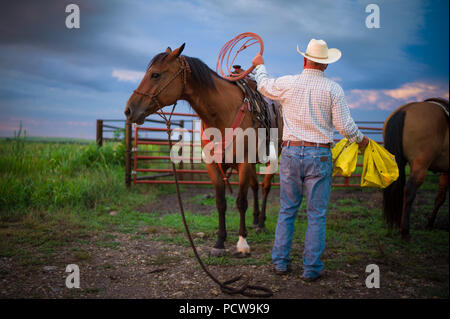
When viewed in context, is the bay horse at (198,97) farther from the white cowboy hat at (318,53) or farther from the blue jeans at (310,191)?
the white cowboy hat at (318,53)

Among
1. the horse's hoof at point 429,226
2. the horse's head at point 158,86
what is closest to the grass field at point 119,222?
the horse's hoof at point 429,226

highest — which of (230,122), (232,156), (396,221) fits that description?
(230,122)

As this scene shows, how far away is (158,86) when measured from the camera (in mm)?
2846

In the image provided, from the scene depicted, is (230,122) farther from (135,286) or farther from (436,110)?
(436,110)

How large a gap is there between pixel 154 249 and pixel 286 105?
2351 millimetres

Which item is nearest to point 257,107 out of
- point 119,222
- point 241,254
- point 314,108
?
point 314,108

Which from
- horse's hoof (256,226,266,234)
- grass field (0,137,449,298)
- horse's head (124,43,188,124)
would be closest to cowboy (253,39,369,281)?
grass field (0,137,449,298)

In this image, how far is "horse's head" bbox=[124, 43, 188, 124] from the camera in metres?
2.75

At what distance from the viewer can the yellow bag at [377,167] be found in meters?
2.88

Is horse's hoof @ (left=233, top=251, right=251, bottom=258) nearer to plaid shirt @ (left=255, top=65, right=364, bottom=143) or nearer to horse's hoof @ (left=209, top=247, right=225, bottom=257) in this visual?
horse's hoof @ (left=209, top=247, right=225, bottom=257)

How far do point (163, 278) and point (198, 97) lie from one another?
1888 mm

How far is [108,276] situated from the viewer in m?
2.87

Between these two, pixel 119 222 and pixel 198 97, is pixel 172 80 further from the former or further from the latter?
pixel 119 222
